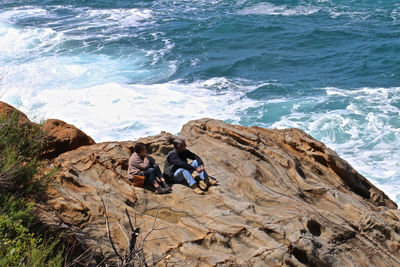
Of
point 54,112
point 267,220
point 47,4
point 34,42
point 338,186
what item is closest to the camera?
point 267,220

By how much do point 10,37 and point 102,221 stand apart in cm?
2621

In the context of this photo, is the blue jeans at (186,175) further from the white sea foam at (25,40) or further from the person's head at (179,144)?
the white sea foam at (25,40)

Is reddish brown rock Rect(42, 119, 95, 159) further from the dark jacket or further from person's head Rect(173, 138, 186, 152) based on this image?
person's head Rect(173, 138, 186, 152)

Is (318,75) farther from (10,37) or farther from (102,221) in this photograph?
(10,37)

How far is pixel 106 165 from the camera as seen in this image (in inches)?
356

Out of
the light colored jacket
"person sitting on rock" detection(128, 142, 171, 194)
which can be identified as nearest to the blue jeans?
"person sitting on rock" detection(128, 142, 171, 194)

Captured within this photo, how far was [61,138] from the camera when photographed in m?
10.4

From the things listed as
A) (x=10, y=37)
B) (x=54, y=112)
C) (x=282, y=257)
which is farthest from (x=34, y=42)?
(x=282, y=257)

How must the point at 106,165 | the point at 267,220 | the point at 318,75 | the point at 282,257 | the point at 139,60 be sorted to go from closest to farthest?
the point at 282,257 → the point at 267,220 → the point at 106,165 → the point at 318,75 → the point at 139,60

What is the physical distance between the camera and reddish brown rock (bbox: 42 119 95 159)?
10.1 m

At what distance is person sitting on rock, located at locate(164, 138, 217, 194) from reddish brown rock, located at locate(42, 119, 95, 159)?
2.75 metres

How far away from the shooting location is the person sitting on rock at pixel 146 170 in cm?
846

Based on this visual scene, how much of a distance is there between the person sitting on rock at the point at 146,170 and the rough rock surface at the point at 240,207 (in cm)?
18

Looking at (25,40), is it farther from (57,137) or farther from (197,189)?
(197,189)
